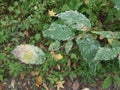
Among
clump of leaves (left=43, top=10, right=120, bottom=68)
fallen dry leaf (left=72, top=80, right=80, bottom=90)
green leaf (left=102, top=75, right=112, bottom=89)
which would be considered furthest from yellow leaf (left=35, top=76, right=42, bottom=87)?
clump of leaves (left=43, top=10, right=120, bottom=68)

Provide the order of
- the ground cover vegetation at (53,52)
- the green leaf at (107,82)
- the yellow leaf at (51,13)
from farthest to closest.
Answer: the yellow leaf at (51,13), the ground cover vegetation at (53,52), the green leaf at (107,82)

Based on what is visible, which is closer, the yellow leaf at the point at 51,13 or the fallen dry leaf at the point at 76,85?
the fallen dry leaf at the point at 76,85

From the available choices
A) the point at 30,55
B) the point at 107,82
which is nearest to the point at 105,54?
the point at 30,55

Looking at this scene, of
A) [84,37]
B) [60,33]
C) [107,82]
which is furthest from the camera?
[107,82]

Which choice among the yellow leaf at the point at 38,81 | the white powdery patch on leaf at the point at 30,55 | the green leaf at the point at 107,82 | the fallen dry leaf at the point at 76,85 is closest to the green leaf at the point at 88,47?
the white powdery patch on leaf at the point at 30,55

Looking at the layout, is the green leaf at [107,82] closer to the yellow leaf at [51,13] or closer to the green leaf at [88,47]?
the green leaf at [88,47]

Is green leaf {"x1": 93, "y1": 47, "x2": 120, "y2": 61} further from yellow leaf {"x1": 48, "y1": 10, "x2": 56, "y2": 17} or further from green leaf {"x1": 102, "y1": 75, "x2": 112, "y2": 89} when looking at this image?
yellow leaf {"x1": 48, "y1": 10, "x2": 56, "y2": 17}

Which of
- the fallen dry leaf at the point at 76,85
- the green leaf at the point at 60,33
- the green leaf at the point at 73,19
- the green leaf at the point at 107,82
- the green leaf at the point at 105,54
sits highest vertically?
the green leaf at the point at 73,19

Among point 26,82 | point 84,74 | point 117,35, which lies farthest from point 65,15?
point 26,82

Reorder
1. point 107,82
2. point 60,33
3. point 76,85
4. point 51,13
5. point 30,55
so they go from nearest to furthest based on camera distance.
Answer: point 30,55
point 60,33
point 107,82
point 76,85
point 51,13

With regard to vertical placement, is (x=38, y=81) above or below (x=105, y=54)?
Answer: below

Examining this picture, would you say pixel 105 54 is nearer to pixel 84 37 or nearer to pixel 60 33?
pixel 84 37
